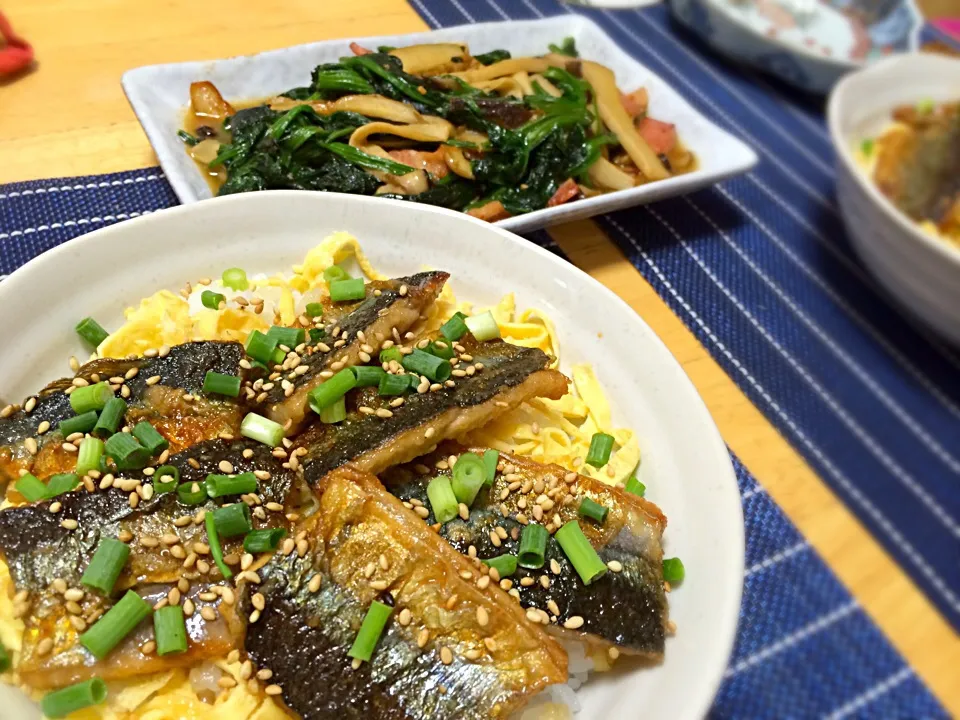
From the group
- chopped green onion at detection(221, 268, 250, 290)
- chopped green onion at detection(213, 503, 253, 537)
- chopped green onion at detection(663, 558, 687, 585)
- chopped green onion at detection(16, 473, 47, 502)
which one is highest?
chopped green onion at detection(221, 268, 250, 290)

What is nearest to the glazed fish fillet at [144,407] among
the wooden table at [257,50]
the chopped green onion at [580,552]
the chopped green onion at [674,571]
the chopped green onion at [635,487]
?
the chopped green onion at [580,552]

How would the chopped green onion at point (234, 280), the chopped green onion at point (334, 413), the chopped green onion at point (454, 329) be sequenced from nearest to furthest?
the chopped green onion at point (334, 413) < the chopped green onion at point (454, 329) < the chopped green onion at point (234, 280)

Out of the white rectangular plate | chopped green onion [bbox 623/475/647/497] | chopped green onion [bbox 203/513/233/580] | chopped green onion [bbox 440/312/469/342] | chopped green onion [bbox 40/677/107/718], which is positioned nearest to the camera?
chopped green onion [bbox 40/677/107/718]

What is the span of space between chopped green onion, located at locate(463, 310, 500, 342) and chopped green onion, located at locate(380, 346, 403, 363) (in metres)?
0.30

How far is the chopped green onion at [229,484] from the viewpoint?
1.71 metres

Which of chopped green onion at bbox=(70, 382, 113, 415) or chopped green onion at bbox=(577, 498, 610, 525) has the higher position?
chopped green onion at bbox=(70, 382, 113, 415)

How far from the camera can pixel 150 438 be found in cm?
181

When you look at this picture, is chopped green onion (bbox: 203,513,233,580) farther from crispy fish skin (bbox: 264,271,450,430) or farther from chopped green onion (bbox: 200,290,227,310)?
chopped green onion (bbox: 200,290,227,310)

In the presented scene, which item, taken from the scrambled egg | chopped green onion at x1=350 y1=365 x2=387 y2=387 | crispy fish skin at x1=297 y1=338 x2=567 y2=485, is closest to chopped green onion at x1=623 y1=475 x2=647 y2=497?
the scrambled egg

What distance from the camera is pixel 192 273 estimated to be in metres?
2.38

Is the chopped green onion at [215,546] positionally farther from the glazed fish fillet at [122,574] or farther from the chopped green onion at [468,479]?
the chopped green onion at [468,479]

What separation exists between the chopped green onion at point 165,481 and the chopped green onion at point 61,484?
205 millimetres

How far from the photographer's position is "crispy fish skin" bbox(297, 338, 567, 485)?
183 centimetres

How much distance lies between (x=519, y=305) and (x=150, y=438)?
1347mm
